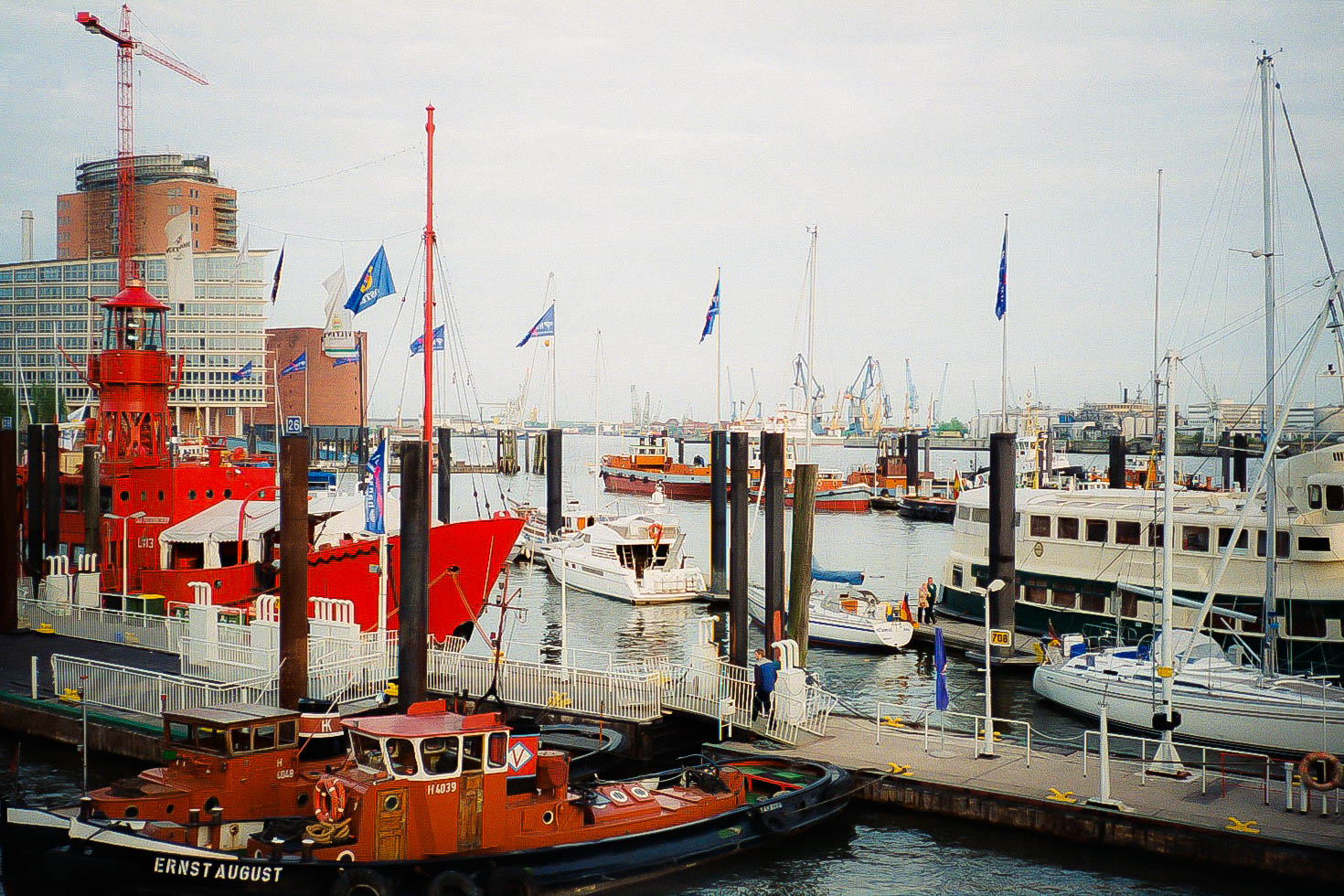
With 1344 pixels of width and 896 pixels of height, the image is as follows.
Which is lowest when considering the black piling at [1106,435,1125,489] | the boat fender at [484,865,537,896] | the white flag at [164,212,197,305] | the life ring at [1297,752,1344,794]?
the boat fender at [484,865,537,896]

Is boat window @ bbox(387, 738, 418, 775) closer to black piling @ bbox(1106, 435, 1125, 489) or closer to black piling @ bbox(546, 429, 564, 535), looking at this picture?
black piling @ bbox(546, 429, 564, 535)

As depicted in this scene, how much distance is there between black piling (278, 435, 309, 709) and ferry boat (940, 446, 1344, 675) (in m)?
19.0

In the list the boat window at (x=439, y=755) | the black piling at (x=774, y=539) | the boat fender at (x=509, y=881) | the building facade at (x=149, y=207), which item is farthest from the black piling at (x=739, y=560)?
the building facade at (x=149, y=207)

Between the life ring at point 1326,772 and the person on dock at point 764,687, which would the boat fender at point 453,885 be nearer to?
the person on dock at point 764,687

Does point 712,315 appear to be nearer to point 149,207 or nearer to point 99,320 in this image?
point 99,320

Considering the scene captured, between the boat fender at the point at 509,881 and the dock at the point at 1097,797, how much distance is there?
6101 mm

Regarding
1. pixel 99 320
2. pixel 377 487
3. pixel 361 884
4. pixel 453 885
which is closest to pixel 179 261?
pixel 377 487

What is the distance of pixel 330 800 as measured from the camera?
14484 millimetres

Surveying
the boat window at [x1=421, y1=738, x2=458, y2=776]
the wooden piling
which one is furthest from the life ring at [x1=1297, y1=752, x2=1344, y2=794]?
the boat window at [x1=421, y1=738, x2=458, y2=776]

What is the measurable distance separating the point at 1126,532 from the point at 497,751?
24746mm

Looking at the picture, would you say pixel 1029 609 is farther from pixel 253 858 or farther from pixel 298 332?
pixel 298 332

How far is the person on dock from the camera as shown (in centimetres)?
2150

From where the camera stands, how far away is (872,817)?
19.0m

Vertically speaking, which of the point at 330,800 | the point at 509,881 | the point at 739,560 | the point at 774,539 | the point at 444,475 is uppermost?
the point at 444,475
